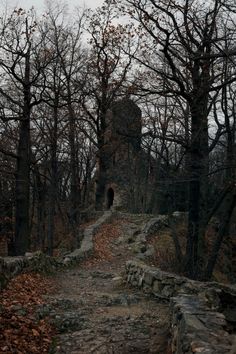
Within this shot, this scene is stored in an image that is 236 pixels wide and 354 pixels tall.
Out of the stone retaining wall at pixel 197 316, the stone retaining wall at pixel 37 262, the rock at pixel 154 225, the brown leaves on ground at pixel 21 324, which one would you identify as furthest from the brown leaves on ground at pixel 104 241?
the brown leaves on ground at pixel 21 324

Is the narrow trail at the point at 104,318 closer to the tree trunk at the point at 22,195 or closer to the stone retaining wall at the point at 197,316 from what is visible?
the stone retaining wall at the point at 197,316

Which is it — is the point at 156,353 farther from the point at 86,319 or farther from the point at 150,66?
the point at 150,66

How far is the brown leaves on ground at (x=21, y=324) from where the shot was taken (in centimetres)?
591

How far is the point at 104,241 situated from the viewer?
2103 cm

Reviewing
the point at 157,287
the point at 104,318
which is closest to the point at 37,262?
the point at 157,287

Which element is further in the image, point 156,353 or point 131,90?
point 131,90

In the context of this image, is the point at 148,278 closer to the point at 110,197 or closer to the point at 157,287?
the point at 157,287

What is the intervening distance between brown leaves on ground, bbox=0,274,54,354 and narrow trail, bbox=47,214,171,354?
0.25 m

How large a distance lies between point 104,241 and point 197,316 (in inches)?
611

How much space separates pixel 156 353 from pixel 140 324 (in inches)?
63.5

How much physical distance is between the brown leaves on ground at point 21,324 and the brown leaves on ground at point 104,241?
24.5ft

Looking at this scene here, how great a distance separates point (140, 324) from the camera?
302 inches

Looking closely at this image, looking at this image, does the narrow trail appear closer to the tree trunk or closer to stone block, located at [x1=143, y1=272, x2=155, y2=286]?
stone block, located at [x1=143, y1=272, x2=155, y2=286]

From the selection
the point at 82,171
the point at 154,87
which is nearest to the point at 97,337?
the point at 154,87
